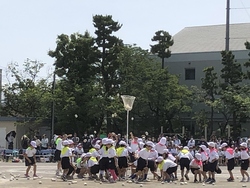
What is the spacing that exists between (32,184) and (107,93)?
26.1 meters

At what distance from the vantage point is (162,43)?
48750 millimetres

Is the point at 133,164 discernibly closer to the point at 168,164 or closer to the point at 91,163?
the point at 168,164

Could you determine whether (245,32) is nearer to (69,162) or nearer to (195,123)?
(195,123)

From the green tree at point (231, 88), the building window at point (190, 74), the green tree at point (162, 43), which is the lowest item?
the green tree at point (231, 88)

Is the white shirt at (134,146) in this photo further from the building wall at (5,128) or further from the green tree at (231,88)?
the building wall at (5,128)

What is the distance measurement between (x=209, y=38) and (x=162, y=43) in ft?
41.1

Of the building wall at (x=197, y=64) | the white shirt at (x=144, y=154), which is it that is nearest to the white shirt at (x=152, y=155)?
the white shirt at (x=144, y=154)

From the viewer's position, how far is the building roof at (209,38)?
182ft

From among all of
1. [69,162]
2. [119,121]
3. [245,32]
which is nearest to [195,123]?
[119,121]

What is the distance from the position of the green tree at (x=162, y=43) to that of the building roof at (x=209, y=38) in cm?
772

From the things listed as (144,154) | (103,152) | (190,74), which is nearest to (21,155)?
(103,152)

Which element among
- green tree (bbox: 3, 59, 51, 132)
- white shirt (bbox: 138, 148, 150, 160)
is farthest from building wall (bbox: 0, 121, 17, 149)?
white shirt (bbox: 138, 148, 150, 160)

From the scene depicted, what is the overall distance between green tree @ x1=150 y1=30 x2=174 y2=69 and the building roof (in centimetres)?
772

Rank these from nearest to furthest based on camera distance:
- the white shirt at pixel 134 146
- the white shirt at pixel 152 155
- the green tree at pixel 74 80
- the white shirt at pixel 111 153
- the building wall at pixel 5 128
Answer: the white shirt at pixel 111 153
the white shirt at pixel 152 155
the white shirt at pixel 134 146
the building wall at pixel 5 128
the green tree at pixel 74 80
